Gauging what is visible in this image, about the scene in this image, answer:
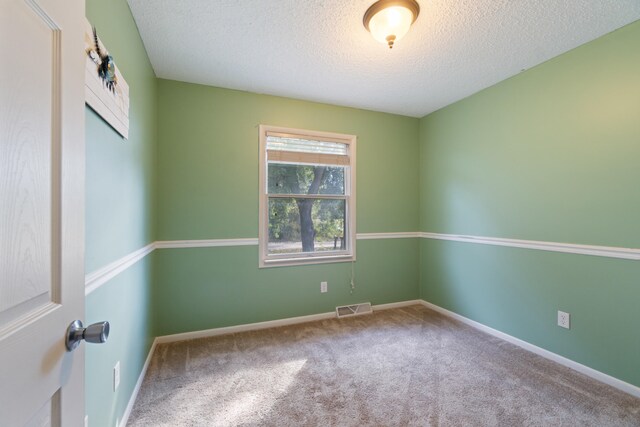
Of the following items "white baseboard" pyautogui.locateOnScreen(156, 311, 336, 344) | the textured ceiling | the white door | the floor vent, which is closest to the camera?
the white door

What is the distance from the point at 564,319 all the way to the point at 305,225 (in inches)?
96.3

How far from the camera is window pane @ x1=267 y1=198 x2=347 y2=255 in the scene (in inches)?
121

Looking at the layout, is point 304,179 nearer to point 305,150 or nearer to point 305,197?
point 305,197

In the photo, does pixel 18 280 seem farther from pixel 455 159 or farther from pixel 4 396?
pixel 455 159

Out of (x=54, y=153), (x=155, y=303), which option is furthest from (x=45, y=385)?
(x=155, y=303)

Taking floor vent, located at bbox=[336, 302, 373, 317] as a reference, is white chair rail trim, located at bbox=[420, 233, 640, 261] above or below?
above

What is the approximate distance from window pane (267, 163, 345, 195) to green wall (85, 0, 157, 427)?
46.8 inches

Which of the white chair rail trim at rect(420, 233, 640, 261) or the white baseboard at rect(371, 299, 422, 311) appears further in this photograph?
the white baseboard at rect(371, 299, 422, 311)

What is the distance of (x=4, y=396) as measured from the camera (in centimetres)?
47

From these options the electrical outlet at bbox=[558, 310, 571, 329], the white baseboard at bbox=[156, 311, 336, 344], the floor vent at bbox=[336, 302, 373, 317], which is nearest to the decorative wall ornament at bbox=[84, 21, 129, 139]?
the white baseboard at bbox=[156, 311, 336, 344]

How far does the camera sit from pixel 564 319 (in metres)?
2.22

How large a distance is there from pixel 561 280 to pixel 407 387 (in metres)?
1.53

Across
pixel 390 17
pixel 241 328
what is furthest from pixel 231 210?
pixel 390 17

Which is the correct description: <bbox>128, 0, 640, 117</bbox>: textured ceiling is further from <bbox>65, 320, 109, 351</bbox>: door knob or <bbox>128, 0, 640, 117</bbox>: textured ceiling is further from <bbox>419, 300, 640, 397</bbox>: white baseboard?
<bbox>419, 300, 640, 397</bbox>: white baseboard
